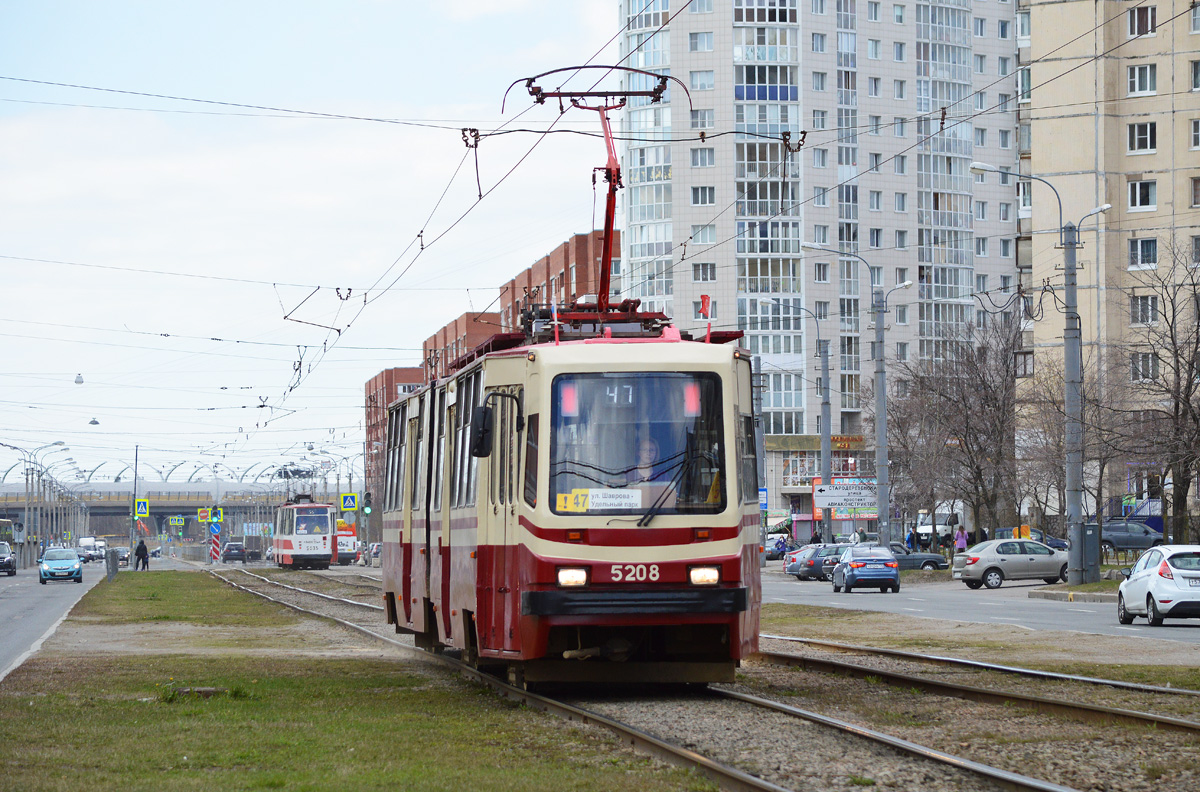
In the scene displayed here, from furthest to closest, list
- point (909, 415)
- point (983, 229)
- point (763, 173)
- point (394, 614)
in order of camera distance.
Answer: point (983, 229), point (763, 173), point (909, 415), point (394, 614)

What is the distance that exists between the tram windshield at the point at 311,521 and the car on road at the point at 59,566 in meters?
10.1

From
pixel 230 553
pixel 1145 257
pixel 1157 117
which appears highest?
pixel 1157 117

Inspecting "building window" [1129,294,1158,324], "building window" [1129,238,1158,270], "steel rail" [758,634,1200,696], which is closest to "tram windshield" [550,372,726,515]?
"steel rail" [758,634,1200,696]

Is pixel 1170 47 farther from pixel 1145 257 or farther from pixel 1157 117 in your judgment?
pixel 1145 257

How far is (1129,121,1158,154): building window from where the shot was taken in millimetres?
73938

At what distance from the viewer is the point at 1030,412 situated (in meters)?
62.4

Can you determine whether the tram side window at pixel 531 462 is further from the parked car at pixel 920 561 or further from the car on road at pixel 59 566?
the car on road at pixel 59 566

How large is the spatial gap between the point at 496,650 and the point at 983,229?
325ft

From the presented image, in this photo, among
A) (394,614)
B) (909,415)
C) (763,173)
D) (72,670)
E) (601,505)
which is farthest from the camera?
(763,173)

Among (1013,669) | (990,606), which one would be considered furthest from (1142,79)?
(1013,669)

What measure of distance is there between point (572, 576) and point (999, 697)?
3.70 m

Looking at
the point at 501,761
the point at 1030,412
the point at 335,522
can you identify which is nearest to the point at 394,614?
the point at 501,761

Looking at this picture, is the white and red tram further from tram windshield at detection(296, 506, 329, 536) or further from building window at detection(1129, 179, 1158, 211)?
building window at detection(1129, 179, 1158, 211)

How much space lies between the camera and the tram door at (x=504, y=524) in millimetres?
13875
